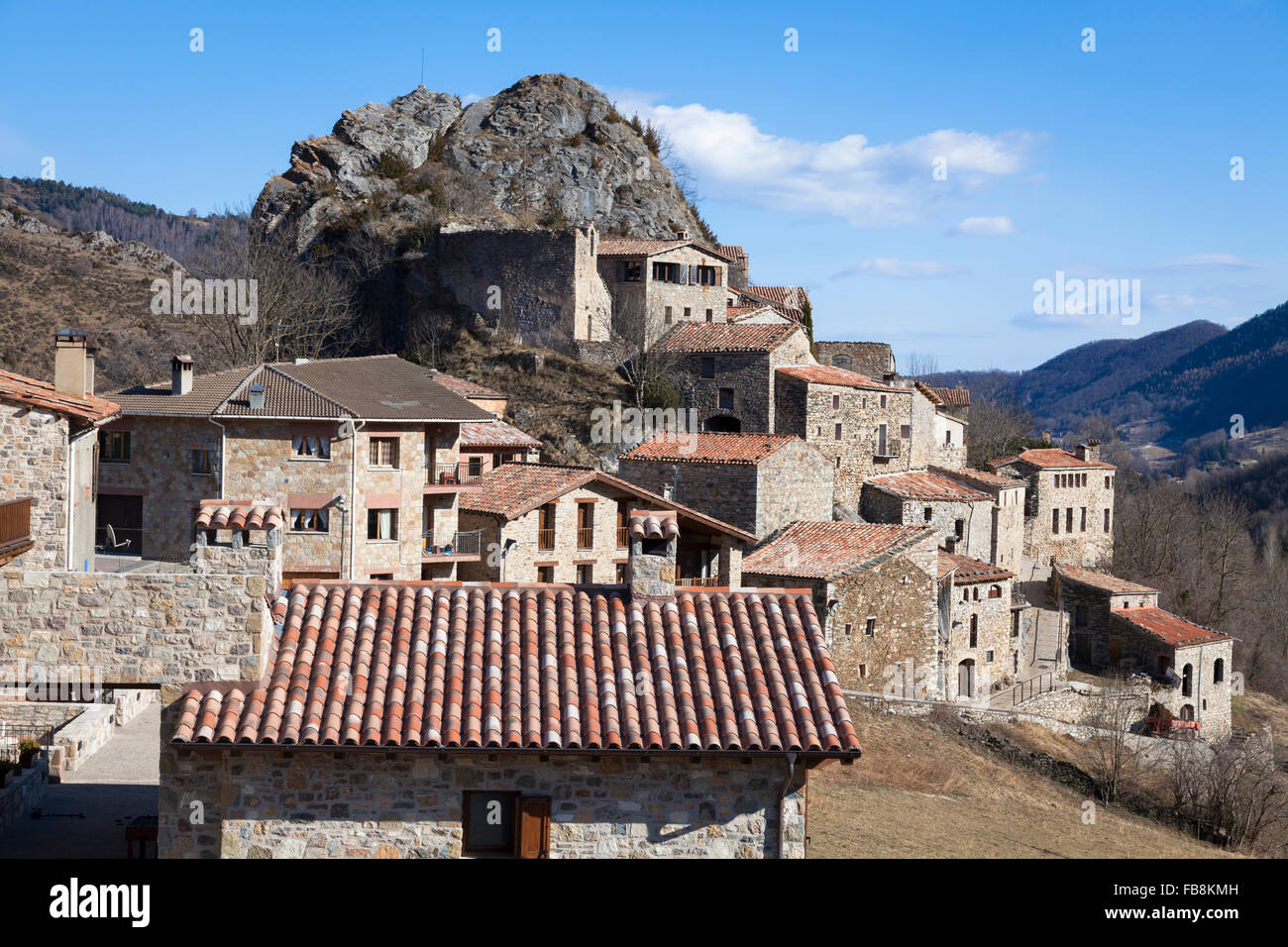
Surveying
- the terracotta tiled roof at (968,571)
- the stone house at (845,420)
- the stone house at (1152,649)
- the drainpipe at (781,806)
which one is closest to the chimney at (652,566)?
the drainpipe at (781,806)

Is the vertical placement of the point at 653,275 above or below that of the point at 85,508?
above

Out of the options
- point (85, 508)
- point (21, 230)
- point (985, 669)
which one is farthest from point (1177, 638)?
point (21, 230)

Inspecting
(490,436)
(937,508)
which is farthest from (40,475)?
(937,508)

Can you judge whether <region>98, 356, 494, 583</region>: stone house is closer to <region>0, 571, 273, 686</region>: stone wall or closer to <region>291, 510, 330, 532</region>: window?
<region>291, 510, 330, 532</region>: window

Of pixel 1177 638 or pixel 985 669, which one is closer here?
pixel 985 669

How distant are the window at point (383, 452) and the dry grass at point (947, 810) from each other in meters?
16.5

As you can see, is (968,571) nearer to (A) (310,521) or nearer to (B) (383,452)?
(B) (383,452)

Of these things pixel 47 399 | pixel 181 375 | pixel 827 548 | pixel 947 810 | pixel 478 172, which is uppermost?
pixel 478 172

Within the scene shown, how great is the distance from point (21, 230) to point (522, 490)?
5911 centimetres

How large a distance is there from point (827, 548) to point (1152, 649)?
778 inches

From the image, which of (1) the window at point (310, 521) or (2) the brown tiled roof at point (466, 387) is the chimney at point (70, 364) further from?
(2) the brown tiled roof at point (466, 387)

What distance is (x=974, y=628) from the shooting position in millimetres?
41000
